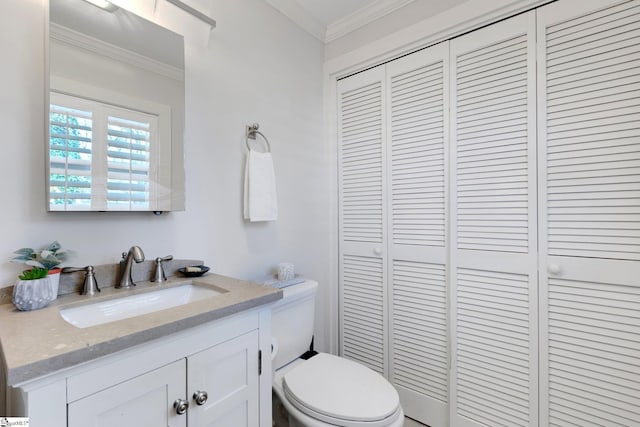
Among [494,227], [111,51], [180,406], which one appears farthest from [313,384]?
[111,51]

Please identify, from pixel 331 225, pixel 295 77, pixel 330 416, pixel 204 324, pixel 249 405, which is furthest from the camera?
pixel 331 225

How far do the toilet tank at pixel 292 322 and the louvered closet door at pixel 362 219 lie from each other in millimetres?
452

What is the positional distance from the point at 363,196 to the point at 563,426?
1389 millimetres

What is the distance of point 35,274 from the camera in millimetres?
853

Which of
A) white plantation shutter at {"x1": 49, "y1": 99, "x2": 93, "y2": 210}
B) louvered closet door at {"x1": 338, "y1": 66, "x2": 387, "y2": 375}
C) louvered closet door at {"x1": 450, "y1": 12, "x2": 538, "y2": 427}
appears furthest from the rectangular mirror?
louvered closet door at {"x1": 450, "y1": 12, "x2": 538, "y2": 427}

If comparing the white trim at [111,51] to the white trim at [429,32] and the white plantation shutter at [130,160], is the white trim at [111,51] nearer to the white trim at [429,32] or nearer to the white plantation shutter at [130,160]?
the white plantation shutter at [130,160]

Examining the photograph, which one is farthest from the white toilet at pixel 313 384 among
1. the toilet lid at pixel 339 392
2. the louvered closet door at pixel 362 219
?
the louvered closet door at pixel 362 219

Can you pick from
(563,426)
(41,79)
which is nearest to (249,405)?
(41,79)

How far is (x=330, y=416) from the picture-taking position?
3.56 feet

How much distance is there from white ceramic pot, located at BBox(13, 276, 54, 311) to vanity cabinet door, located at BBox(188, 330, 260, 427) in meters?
0.44

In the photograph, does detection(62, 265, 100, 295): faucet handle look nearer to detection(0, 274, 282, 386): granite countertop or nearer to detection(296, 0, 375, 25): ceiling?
detection(0, 274, 282, 386): granite countertop

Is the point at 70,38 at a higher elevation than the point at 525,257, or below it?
higher

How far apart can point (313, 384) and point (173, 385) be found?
0.65m

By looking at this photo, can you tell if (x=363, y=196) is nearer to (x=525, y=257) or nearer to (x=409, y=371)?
(x=525, y=257)
